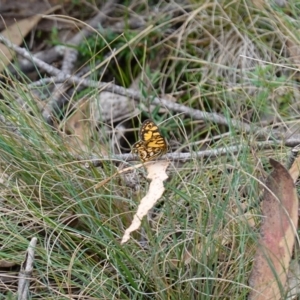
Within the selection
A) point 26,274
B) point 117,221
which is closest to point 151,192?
point 117,221

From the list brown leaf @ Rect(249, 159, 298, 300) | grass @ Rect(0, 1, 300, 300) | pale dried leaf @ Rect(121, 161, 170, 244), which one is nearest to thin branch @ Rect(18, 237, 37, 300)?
grass @ Rect(0, 1, 300, 300)

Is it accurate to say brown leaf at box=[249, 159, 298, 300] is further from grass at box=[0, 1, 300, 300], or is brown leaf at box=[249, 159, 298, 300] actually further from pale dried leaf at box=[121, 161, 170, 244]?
pale dried leaf at box=[121, 161, 170, 244]

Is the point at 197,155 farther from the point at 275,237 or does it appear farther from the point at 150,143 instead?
the point at 275,237

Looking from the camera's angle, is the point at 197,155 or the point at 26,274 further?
the point at 197,155

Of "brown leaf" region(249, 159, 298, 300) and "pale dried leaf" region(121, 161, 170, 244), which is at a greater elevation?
"pale dried leaf" region(121, 161, 170, 244)

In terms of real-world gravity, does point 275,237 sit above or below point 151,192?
below

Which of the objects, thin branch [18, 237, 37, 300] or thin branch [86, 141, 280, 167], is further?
thin branch [86, 141, 280, 167]

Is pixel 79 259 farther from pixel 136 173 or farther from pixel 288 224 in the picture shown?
pixel 288 224

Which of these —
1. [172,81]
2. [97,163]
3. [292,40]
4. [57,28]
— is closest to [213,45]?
[172,81]
